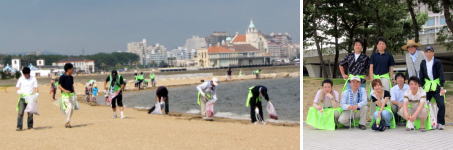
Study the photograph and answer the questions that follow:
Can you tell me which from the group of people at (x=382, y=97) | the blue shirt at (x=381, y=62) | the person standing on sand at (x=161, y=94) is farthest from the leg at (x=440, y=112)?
the person standing on sand at (x=161, y=94)

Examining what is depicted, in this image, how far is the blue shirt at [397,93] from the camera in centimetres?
675

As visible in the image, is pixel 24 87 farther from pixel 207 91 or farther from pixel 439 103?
pixel 439 103

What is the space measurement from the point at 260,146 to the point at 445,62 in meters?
18.4

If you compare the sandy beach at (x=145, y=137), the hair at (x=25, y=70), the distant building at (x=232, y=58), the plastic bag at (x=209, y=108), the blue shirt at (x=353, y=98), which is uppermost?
the distant building at (x=232, y=58)

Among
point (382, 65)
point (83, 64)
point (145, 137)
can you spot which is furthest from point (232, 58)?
point (382, 65)

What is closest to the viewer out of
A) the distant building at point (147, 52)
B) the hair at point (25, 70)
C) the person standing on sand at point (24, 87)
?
the hair at point (25, 70)

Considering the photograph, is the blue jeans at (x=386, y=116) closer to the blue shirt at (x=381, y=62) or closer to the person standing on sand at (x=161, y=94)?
the blue shirt at (x=381, y=62)

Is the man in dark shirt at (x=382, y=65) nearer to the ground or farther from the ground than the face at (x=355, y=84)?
farther from the ground

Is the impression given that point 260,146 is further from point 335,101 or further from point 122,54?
point 122,54

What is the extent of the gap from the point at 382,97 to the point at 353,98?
1.33ft

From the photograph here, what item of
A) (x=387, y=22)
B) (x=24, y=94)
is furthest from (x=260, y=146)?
(x=387, y=22)

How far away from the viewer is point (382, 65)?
6766mm

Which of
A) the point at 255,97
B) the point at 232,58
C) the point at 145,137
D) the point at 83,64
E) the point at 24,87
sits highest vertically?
the point at 232,58

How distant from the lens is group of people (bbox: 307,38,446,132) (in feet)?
21.7
